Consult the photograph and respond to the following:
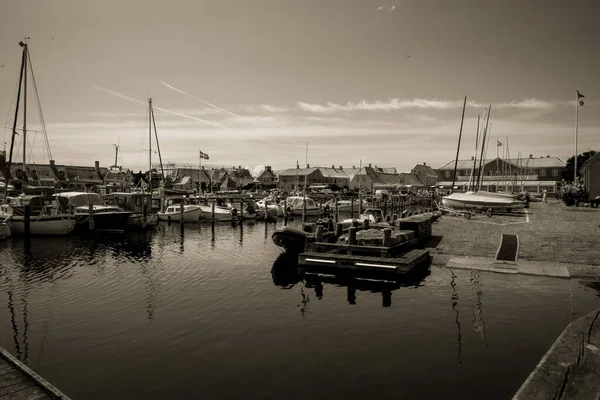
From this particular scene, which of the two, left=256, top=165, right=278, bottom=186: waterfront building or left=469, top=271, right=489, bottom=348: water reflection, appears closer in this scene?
left=469, top=271, right=489, bottom=348: water reflection

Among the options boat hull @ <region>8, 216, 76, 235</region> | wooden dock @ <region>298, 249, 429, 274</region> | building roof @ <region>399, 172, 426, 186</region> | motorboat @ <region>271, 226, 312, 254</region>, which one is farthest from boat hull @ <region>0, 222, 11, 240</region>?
building roof @ <region>399, 172, 426, 186</region>

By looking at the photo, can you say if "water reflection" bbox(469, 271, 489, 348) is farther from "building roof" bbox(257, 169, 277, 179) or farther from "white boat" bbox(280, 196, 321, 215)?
"building roof" bbox(257, 169, 277, 179)

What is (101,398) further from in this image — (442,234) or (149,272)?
(442,234)

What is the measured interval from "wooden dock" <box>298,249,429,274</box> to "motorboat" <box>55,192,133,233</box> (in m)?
25.0

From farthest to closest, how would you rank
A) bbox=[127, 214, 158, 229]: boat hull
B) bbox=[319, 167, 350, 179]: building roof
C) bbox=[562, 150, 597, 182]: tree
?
bbox=[319, 167, 350, 179]: building roof
bbox=[562, 150, 597, 182]: tree
bbox=[127, 214, 158, 229]: boat hull

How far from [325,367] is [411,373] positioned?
2016 mm

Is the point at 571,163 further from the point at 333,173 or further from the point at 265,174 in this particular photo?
the point at 265,174

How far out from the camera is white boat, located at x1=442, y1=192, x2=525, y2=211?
135 ft

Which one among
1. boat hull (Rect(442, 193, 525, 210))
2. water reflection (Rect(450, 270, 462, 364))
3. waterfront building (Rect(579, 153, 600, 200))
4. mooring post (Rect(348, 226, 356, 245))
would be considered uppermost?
waterfront building (Rect(579, 153, 600, 200))

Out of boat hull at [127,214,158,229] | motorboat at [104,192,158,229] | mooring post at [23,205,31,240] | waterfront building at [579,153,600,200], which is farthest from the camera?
waterfront building at [579,153,600,200]

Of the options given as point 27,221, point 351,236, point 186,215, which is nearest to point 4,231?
point 27,221

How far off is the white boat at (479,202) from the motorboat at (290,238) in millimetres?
25743

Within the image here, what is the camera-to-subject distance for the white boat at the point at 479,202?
4109 centimetres

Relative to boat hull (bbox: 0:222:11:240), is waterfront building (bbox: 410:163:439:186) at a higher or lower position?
higher
